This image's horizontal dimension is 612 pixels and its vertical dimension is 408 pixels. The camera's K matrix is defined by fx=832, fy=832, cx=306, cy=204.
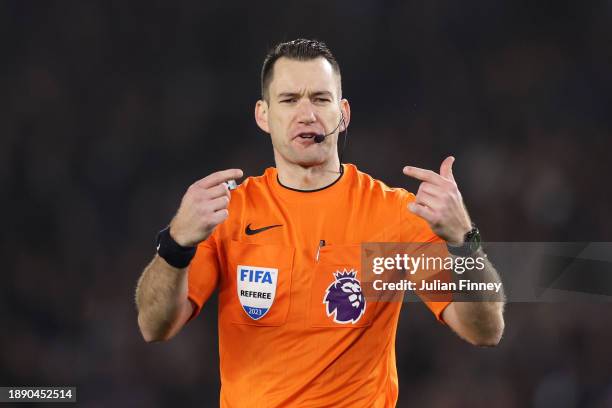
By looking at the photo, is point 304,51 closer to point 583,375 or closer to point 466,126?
point 466,126

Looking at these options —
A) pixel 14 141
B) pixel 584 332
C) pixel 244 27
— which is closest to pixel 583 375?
pixel 584 332

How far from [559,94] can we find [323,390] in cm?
→ 404

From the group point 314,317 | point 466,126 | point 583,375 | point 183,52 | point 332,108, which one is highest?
point 183,52

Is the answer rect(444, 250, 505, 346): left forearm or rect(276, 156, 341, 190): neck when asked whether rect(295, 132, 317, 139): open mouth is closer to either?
rect(276, 156, 341, 190): neck

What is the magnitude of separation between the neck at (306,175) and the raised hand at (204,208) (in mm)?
568

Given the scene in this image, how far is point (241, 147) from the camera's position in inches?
234

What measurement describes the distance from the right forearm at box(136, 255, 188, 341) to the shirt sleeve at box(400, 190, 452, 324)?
88cm

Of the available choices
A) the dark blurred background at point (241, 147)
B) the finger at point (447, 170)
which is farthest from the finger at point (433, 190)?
the dark blurred background at point (241, 147)

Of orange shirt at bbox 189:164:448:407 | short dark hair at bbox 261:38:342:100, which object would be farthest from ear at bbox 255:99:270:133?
orange shirt at bbox 189:164:448:407

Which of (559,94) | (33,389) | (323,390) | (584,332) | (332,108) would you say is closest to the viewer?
(323,390)

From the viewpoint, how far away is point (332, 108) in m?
3.27

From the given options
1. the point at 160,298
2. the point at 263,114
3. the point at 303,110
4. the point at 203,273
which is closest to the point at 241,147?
the point at 263,114

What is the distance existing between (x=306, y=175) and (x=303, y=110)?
259 millimetres

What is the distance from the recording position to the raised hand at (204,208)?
8.89ft
